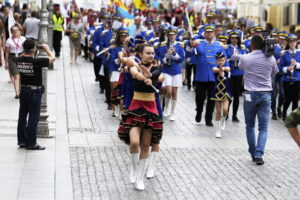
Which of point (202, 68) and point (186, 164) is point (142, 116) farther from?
point (202, 68)

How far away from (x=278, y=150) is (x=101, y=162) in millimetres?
3406

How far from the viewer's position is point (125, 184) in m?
9.30

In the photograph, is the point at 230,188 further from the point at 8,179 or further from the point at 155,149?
the point at 8,179

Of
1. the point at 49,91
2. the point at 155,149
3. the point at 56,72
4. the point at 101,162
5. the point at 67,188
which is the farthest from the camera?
the point at 56,72

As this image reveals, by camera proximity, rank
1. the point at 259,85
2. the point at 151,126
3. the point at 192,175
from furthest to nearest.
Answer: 1. the point at 259,85
2. the point at 192,175
3. the point at 151,126

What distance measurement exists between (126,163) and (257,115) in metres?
2.15

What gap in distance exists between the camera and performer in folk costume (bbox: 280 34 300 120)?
15546 mm

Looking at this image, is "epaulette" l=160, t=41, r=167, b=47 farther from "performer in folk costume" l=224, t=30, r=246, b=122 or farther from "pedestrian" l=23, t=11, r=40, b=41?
"pedestrian" l=23, t=11, r=40, b=41

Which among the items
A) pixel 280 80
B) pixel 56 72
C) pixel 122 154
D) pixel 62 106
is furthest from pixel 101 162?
pixel 56 72

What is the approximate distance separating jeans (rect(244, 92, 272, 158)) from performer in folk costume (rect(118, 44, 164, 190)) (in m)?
2.22

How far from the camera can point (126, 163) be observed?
10609 mm

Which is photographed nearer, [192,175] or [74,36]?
[192,175]

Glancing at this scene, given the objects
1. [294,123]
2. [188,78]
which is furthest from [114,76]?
[294,123]

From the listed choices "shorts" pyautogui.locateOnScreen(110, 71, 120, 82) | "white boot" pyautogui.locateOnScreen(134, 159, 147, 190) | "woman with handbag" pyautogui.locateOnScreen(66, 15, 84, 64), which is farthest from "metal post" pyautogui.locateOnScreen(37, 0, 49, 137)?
"woman with handbag" pyautogui.locateOnScreen(66, 15, 84, 64)
